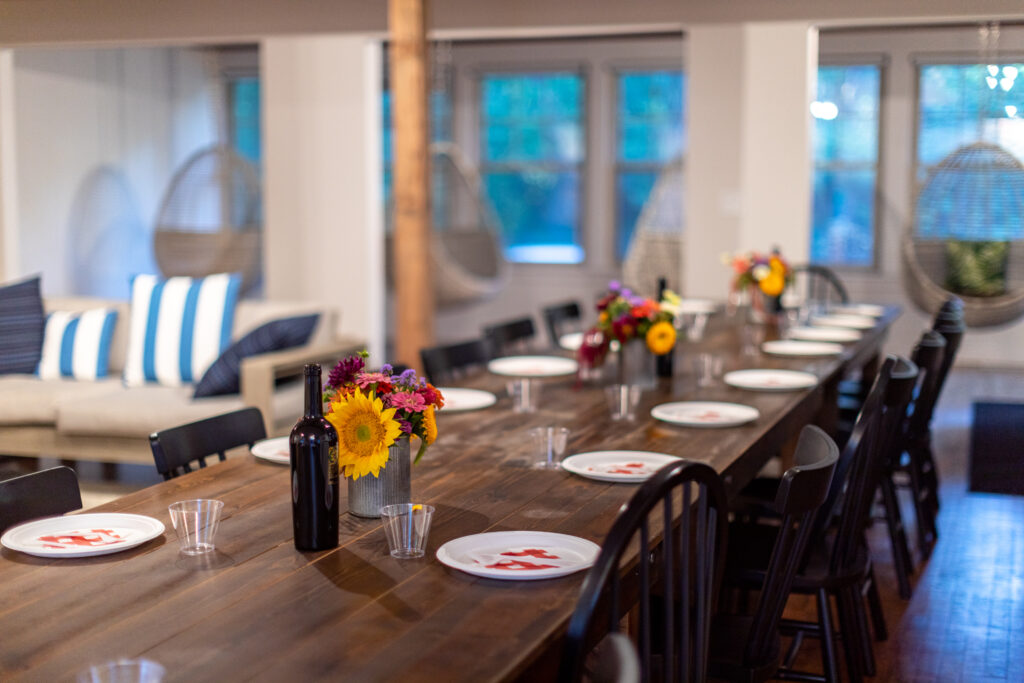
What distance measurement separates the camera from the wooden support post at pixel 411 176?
477 cm

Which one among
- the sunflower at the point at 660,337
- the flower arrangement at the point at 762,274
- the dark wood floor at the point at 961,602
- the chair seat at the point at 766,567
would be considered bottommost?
the dark wood floor at the point at 961,602

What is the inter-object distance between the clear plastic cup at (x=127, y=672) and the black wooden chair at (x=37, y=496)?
2.68 feet

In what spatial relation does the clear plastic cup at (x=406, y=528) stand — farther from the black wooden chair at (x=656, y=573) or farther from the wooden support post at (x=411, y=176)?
the wooden support post at (x=411, y=176)

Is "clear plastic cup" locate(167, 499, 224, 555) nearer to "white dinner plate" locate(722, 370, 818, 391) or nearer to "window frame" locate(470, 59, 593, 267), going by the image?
"white dinner plate" locate(722, 370, 818, 391)

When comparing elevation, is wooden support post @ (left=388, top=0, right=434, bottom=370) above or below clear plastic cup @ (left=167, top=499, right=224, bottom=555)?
above

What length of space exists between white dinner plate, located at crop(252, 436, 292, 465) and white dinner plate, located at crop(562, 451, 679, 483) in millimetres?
593

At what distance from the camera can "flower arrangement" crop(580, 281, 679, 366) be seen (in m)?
3.34

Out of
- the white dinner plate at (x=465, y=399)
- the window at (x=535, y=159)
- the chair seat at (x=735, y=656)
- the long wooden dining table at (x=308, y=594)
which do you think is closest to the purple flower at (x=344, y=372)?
the long wooden dining table at (x=308, y=594)

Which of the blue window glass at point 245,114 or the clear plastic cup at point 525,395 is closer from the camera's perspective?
the clear plastic cup at point 525,395

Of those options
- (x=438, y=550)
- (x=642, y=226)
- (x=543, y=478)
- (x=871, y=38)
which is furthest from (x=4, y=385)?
(x=871, y=38)

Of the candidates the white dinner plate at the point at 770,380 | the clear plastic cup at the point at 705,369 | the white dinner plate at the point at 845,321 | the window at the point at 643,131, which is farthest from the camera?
the window at the point at 643,131

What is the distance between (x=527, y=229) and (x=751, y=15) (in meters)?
5.18

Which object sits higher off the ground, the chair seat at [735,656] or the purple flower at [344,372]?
the purple flower at [344,372]

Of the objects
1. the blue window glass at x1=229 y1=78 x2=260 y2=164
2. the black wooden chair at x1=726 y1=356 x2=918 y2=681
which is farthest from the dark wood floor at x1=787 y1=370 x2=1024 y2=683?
the blue window glass at x1=229 y1=78 x2=260 y2=164
